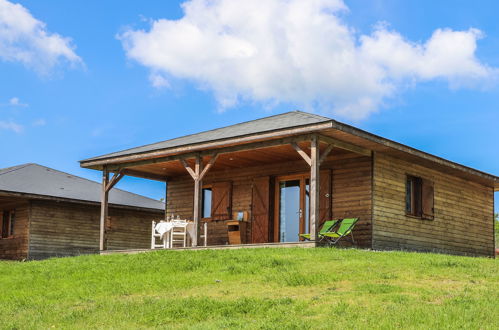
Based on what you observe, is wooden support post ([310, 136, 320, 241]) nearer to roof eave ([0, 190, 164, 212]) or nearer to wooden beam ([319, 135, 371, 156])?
wooden beam ([319, 135, 371, 156])

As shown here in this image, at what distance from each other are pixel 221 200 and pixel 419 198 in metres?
5.41

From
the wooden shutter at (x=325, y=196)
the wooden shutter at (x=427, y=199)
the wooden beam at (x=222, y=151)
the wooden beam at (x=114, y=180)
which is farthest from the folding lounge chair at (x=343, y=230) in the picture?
the wooden beam at (x=114, y=180)

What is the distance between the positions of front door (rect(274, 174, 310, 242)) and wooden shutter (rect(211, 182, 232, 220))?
5.32 ft

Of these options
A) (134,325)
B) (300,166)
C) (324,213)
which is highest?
(300,166)

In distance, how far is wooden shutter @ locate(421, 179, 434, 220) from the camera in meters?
17.1

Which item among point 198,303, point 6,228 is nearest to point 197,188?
point 198,303

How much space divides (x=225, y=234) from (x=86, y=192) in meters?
7.59

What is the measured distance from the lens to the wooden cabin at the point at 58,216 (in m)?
22.7

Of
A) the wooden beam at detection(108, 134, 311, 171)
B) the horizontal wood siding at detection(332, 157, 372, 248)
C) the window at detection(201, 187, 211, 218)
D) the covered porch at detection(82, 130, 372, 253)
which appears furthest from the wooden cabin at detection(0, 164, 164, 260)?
the horizontal wood siding at detection(332, 157, 372, 248)

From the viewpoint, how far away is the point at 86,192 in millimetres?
24625

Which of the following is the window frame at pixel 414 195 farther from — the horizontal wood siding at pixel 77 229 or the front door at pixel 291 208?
the horizontal wood siding at pixel 77 229

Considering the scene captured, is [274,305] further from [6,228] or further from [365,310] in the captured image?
[6,228]

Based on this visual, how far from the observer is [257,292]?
9320 millimetres

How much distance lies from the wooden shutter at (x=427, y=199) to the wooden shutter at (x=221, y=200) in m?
5.18
